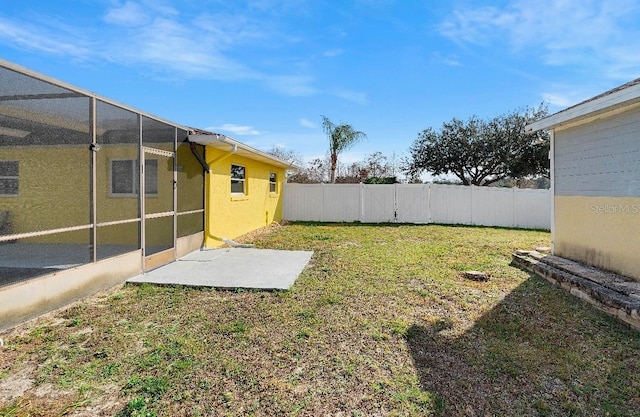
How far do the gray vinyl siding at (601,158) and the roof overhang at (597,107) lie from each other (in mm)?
175

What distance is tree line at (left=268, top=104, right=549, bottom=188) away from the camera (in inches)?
730

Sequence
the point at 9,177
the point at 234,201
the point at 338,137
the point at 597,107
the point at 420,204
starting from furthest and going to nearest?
the point at 338,137, the point at 420,204, the point at 234,201, the point at 597,107, the point at 9,177

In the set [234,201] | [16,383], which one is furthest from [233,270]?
[234,201]

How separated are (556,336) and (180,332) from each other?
408cm

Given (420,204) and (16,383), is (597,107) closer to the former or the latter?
(16,383)

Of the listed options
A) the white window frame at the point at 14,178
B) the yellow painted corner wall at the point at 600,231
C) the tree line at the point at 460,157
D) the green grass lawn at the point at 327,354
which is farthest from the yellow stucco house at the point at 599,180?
the tree line at the point at 460,157

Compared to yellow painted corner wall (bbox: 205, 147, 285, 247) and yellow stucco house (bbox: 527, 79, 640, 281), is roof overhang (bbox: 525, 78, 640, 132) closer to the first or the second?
yellow stucco house (bbox: 527, 79, 640, 281)

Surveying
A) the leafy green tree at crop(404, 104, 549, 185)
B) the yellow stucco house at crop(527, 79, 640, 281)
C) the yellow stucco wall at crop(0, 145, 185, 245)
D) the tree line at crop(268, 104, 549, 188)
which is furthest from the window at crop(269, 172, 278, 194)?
the leafy green tree at crop(404, 104, 549, 185)

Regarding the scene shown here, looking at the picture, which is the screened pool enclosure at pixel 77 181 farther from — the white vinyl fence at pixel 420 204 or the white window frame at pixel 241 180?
the white vinyl fence at pixel 420 204

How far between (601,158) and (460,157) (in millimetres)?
15041

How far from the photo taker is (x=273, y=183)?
1370 centimetres

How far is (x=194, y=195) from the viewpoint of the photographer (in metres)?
7.23

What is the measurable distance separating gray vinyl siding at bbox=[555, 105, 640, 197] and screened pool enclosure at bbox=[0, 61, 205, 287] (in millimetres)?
7548

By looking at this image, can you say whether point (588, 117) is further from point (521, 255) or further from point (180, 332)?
point (180, 332)
